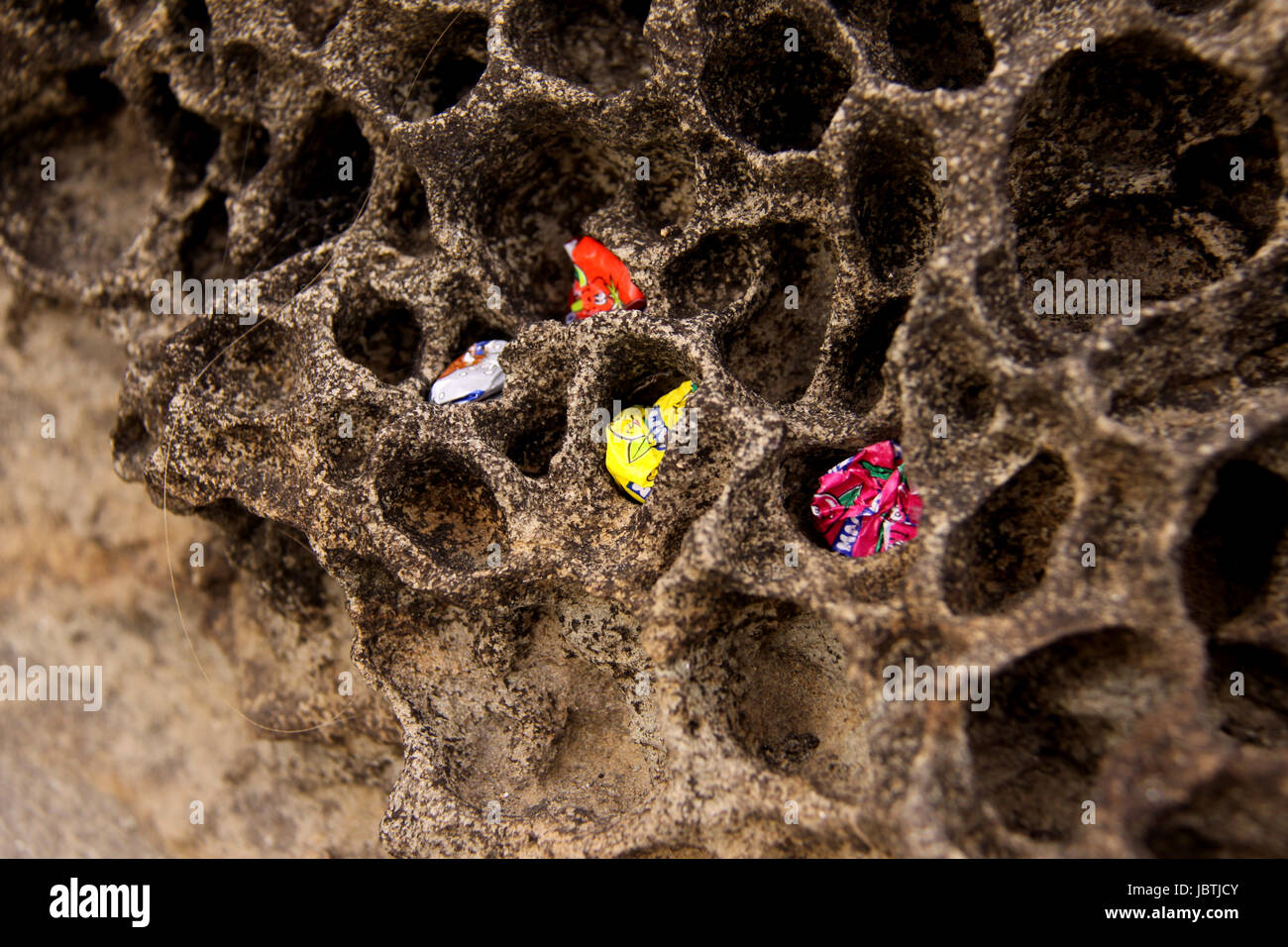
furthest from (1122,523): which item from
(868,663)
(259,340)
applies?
(259,340)

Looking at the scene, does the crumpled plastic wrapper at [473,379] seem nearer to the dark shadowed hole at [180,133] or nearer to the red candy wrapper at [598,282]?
the red candy wrapper at [598,282]

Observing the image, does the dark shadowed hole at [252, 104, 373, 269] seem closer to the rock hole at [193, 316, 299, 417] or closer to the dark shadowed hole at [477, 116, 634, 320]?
the rock hole at [193, 316, 299, 417]

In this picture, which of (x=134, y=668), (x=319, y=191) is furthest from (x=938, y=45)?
(x=134, y=668)

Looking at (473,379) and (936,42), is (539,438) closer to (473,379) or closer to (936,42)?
(473,379)

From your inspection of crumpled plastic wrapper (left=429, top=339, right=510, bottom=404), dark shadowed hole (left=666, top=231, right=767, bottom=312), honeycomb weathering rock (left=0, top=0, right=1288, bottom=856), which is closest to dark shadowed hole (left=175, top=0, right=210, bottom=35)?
honeycomb weathering rock (left=0, top=0, right=1288, bottom=856)

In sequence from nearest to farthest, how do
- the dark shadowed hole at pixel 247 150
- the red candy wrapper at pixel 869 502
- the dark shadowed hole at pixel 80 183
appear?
the red candy wrapper at pixel 869 502
the dark shadowed hole at pixel 247 150
the dark shadowed hole at pixel 80 183

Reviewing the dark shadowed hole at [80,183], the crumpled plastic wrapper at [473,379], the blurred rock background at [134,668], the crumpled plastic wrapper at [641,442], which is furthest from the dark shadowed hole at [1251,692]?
the dark shadowed hole at [80,183]
